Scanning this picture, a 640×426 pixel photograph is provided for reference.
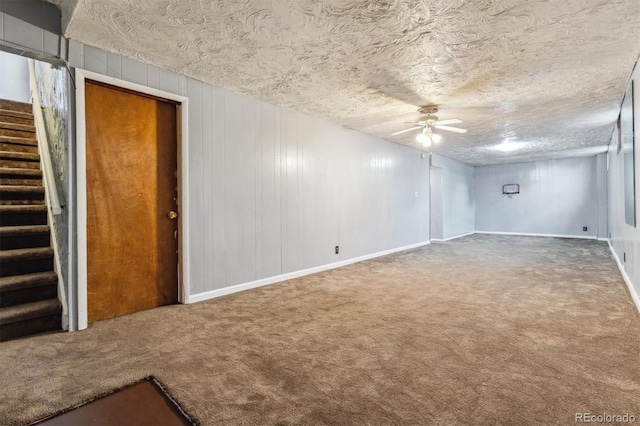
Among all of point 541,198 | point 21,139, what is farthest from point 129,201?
point 541,198

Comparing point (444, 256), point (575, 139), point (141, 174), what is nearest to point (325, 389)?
point (141, 174)

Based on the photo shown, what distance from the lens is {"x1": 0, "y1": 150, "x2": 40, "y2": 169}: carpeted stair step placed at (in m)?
3.55

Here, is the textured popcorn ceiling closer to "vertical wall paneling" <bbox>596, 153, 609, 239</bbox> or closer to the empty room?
the empty room

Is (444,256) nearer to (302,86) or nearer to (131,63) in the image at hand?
(302,86)

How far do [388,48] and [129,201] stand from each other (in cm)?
273

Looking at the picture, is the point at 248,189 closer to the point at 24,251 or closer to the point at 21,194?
the point at 24,251

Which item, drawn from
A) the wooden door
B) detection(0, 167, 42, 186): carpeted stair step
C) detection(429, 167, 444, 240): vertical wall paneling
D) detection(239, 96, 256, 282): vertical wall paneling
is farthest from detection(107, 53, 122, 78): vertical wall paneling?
detection(429, 167, 444, 240): vertical wall paneling

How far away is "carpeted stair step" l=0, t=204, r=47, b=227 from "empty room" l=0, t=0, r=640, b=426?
2cm

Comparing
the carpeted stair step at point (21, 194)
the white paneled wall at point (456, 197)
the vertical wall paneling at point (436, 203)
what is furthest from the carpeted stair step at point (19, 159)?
the vertical wall paneling at point (436, 203)

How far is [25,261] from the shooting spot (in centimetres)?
276

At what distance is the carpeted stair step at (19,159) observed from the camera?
11.6 feet

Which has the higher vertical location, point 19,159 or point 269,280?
point 19,159

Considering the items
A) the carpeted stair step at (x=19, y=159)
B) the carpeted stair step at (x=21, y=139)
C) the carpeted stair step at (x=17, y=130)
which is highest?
the carpeted stair step at (x=17, y=130)

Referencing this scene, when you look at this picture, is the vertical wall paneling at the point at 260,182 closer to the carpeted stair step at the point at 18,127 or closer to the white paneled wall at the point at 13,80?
the carpeted stair step at the point at 18,127
